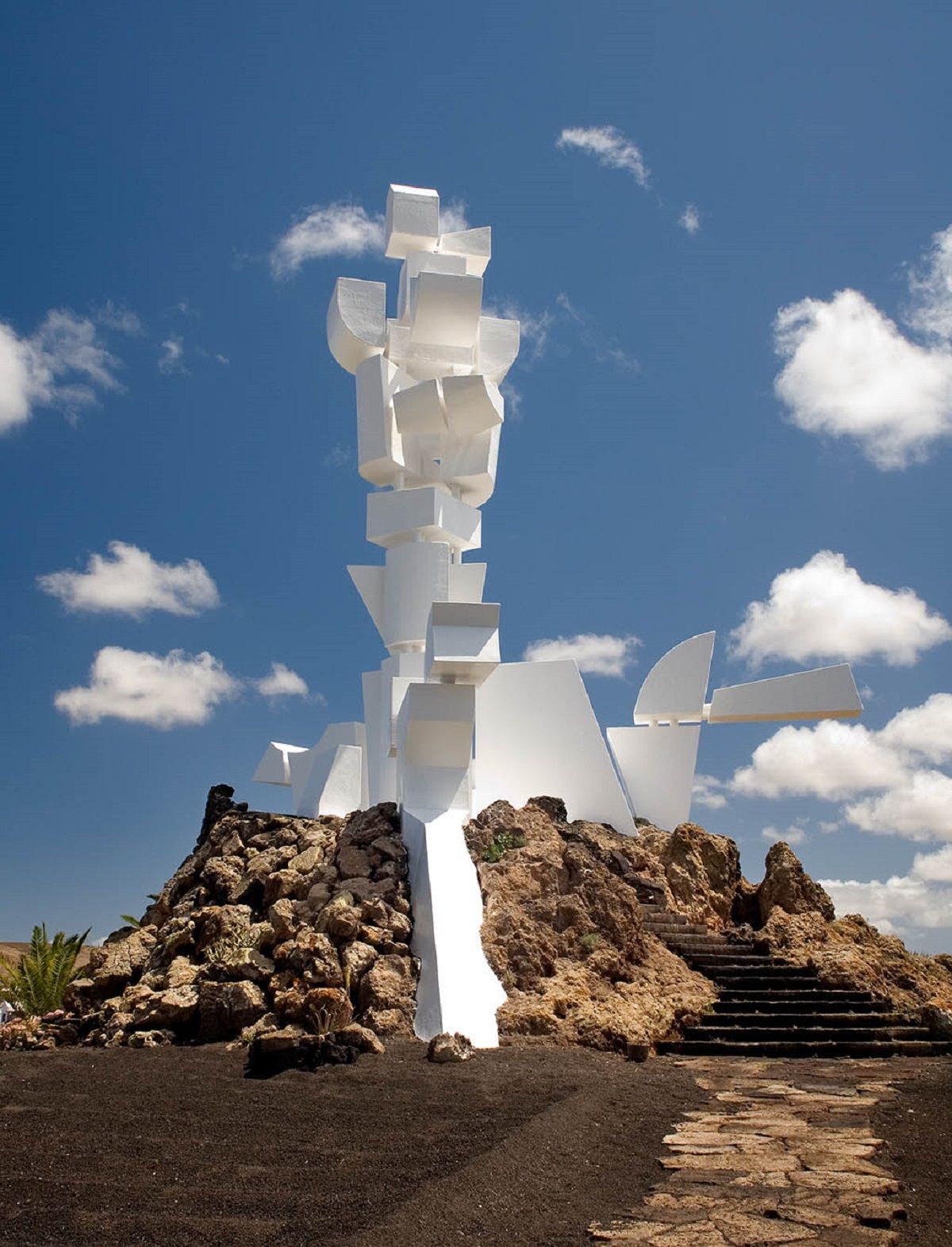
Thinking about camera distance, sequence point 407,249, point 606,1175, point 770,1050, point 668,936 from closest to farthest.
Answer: point 606,1175 < point 770,1050 < point 668,936 < point 407,249

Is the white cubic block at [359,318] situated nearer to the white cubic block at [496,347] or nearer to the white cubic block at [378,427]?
the white cubic block at [378,427]

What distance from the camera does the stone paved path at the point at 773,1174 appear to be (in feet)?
17.8

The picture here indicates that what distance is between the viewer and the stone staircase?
10.9 metres

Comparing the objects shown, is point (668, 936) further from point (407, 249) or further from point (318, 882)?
point (407, 249)

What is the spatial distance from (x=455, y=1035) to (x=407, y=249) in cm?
1146

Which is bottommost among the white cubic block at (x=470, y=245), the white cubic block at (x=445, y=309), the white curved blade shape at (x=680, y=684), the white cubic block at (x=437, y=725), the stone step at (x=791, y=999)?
the stone step at (x=791, y=999)

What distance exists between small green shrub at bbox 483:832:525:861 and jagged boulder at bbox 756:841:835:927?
3.92m

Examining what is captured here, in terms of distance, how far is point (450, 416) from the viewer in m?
15.3

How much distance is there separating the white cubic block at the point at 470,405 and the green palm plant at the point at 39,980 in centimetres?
824

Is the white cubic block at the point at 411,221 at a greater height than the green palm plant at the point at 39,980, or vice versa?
the white cubic block at the point at 411,221

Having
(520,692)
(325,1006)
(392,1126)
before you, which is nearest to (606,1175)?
(392,1126)

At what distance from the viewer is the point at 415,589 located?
1495cm

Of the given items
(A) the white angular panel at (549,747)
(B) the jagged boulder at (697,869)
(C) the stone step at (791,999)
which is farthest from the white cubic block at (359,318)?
(C) the stone step at (791,999)

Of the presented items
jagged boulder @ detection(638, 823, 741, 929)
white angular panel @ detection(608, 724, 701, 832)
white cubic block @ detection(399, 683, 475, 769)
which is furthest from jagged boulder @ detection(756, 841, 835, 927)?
white cubic block @ detection(399, 683, 475, 769)
